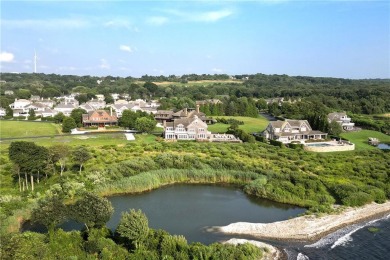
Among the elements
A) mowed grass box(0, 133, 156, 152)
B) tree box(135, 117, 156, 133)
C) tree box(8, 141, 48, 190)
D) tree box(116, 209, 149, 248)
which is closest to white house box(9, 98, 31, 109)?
mowed grass box(0, 133, 156, 152)

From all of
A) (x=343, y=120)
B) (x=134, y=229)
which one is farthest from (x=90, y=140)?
(x=343, y=120)

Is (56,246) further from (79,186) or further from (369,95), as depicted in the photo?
(369,95)

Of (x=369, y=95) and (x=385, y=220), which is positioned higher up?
(x=369, y=95)

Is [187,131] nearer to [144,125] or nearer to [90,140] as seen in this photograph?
[144,125]

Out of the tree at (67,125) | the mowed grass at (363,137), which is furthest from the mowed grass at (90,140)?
the mowed grass at (363,137)

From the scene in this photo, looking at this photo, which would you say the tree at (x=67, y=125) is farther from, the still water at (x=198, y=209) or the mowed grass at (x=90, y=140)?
the still water at (x=198, y=209)

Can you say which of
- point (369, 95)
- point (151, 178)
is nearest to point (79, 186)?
point (151, 178)

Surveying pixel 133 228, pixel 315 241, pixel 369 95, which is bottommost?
pixel 315 241
